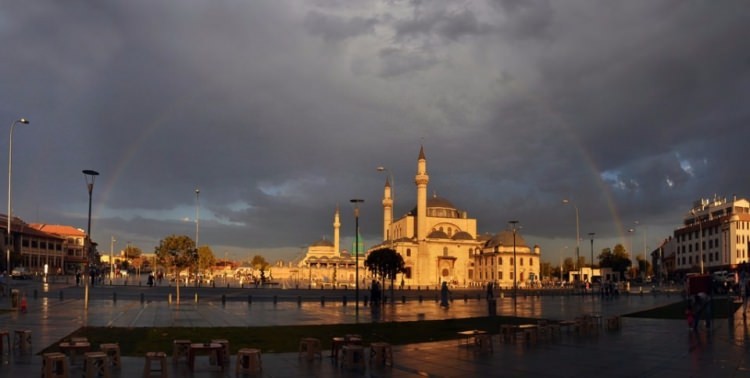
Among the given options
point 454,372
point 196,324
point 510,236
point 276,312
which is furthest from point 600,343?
point 510,236

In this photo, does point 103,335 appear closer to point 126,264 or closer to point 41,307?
point 41,307

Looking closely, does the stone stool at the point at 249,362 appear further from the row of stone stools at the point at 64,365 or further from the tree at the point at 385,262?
the tree at the point at 385,262

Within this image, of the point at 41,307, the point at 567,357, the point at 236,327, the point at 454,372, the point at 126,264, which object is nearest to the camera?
the point at 454,372

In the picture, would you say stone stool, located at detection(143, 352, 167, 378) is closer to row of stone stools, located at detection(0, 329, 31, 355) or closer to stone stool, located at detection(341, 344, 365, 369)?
stone stool, located at detection(341, 344, 365, 369)

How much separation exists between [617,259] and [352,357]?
5256 inches

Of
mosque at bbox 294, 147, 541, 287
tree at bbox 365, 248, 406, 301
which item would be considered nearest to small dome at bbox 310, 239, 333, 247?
mosque at bbox 294, 147, 541, 287

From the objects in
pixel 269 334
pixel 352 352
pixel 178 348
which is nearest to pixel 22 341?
pixel 178 348

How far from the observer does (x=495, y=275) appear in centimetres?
13912

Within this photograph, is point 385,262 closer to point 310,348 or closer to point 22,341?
point 310,348

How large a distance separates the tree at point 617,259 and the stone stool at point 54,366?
132 metres

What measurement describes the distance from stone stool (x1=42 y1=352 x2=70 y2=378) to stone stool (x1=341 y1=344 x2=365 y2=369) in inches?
250

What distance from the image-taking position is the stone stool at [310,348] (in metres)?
16.9

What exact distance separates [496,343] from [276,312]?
17.2 m

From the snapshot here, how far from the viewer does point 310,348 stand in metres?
17.0
